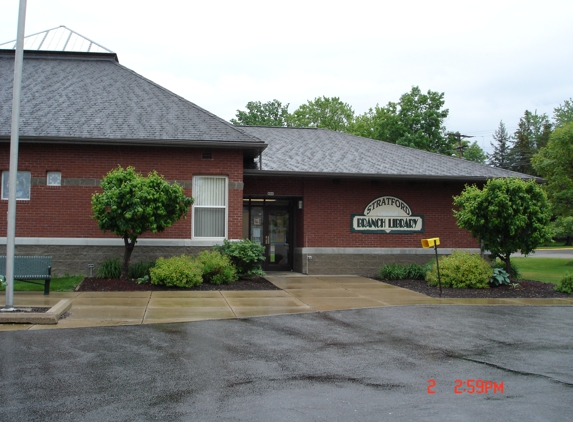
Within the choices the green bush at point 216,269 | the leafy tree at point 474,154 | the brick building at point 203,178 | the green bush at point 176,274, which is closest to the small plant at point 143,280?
A: the green bush at point 176,274

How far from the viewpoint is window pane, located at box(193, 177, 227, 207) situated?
16.6m

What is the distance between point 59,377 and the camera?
6145 millimetres

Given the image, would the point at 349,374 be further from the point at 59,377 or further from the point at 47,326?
the point at 47,326

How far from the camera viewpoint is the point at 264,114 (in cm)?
6103

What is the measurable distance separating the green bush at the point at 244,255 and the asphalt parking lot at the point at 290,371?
5.35 m

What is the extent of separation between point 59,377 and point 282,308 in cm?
567

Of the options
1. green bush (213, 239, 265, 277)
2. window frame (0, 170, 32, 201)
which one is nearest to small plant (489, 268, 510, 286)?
green bush (213, 239, 265, 277)

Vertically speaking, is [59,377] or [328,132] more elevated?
[328,132]

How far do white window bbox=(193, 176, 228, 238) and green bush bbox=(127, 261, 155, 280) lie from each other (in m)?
1.75

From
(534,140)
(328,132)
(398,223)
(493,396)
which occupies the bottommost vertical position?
(493,396)

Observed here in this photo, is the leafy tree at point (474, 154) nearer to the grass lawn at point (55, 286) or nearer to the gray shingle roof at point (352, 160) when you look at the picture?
the gray shingle roof at point (352, 160)

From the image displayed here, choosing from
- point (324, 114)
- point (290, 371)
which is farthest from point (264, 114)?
point (290, 371)

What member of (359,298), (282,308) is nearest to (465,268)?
(359,298)

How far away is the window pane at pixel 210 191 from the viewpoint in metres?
16.6
